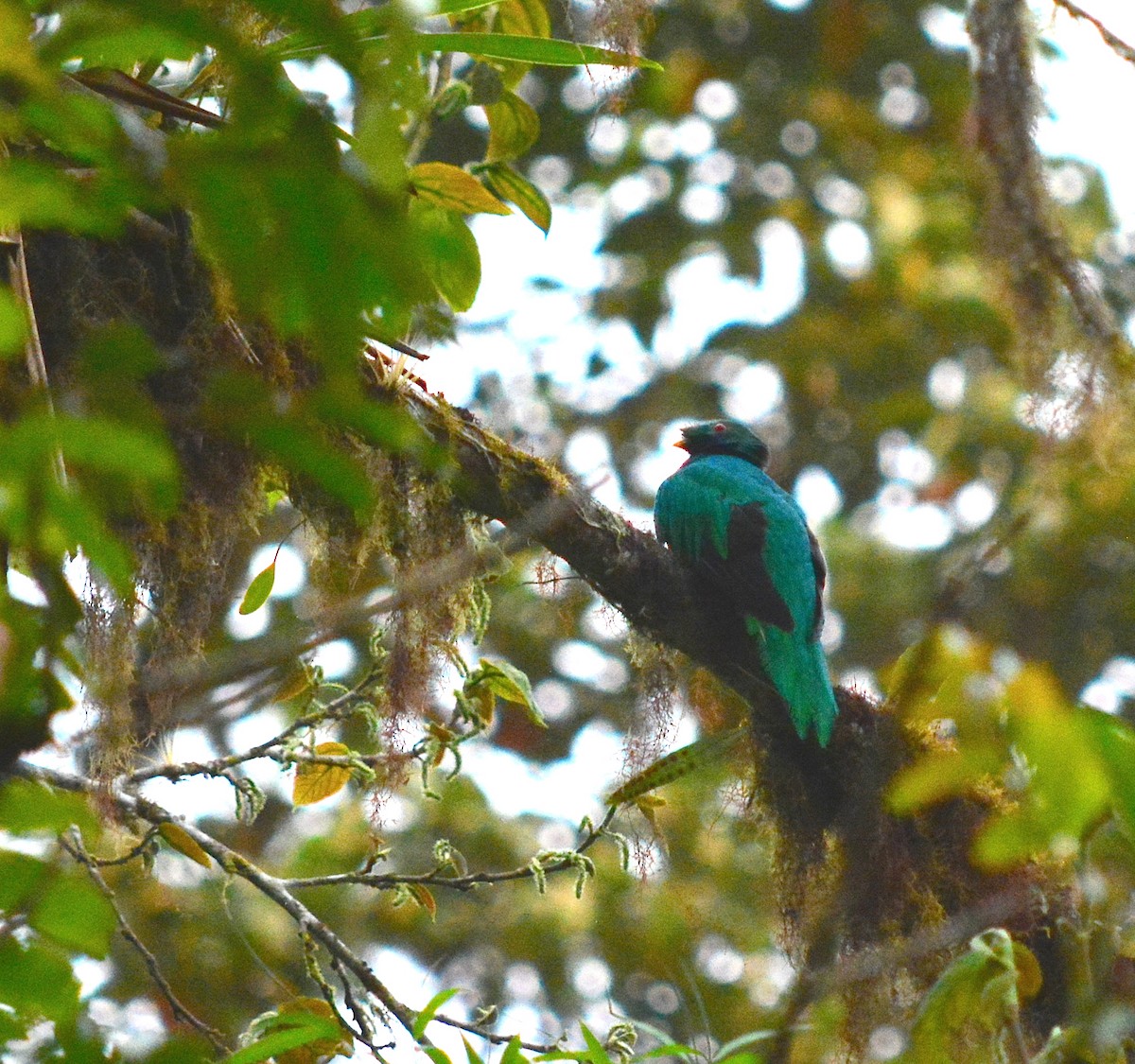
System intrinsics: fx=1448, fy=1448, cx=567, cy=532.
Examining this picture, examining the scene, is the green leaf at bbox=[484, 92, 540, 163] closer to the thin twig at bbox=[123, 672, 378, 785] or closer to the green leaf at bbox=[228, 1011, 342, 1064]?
the thin twig at bbox=[123, 672, 378, 785]

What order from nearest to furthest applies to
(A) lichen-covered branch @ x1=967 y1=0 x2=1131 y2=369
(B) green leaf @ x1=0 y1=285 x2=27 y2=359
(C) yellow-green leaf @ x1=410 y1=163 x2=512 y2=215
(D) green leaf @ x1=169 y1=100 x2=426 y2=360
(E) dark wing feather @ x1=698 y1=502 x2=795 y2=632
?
(D) green leaf @ x1=169 y1=100 x2=426 y2=360
(B) green leaf @ x1=0 y1=285 x2=27 y2=359
(A) lichen-covered branch @ x1=967 y1=0 x2=1131 y2=369
(C) yellow-green leaf @ x1=410 y1=163 x2=512 y2=215
(E) dark wing feather @ x1=698 y1=502 x2=795 y2=632

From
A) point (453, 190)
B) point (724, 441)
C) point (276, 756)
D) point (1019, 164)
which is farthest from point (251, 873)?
point (724, 441)

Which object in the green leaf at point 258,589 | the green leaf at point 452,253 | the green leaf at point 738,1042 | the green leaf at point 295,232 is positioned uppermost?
the green leaf at point 452,253

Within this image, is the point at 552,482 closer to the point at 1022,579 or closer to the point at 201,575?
the point at 201,575

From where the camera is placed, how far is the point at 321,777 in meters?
3.51

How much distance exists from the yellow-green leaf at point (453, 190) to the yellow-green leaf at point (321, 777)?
51.5 inches

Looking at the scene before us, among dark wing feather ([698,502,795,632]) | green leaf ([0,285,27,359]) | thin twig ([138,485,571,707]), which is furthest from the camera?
dark wing feather ([698,502,795,632])

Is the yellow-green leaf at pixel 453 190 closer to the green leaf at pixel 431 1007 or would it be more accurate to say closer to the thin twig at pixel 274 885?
the thin twig at pixel 274 885

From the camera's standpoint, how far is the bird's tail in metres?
3.59

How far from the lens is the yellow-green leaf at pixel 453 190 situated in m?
3.22

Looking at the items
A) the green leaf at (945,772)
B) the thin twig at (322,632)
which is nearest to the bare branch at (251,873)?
the thin twig at (322,632)

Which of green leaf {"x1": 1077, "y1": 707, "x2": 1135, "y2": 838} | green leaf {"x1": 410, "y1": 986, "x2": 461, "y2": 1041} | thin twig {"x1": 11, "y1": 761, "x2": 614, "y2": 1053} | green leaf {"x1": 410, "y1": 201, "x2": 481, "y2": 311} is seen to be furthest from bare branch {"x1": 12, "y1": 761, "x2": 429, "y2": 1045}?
green leaf {"x1": 1077, "y1": 707, "x2": 1135, "y2": 838}

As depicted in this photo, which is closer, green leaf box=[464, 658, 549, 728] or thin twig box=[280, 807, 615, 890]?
thin twig box=[280, 807, 615, 890]

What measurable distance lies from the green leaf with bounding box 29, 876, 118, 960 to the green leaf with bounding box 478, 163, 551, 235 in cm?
266
